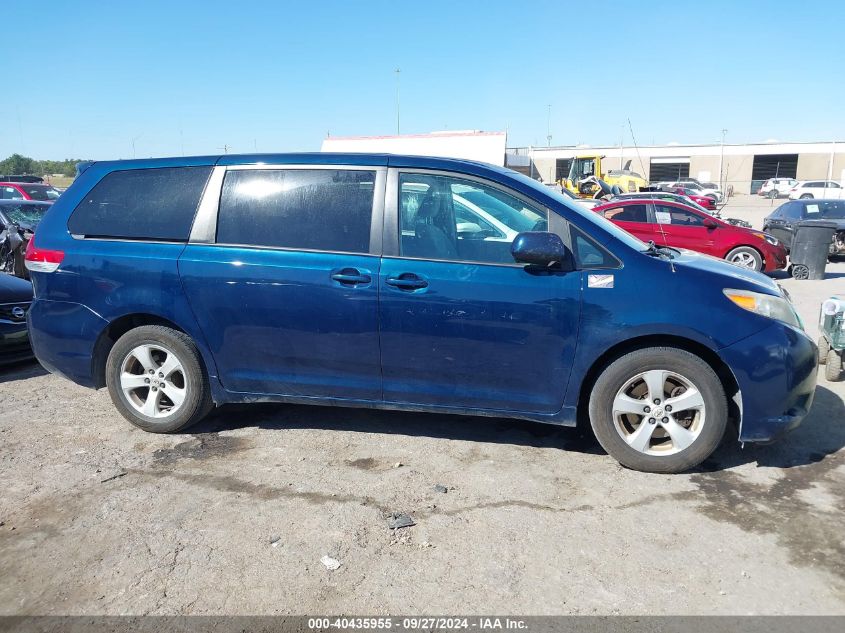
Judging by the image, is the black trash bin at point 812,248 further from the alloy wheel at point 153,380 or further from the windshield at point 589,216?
the alloy wheel at point 153,380

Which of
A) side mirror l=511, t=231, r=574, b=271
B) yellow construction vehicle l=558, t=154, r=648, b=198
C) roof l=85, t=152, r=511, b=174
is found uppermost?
yellow construction vehicle l=558, t=154, r=648, b=198

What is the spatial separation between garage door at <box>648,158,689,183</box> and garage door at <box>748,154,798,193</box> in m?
6.07

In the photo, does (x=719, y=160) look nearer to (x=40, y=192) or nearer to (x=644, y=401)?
(x=40, y=192)

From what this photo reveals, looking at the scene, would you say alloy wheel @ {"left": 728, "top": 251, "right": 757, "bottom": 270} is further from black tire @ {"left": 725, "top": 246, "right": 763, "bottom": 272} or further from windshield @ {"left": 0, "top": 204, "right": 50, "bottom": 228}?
windshield @ {"left": 0, "top": 204, "right": 50, "bottom": 228}

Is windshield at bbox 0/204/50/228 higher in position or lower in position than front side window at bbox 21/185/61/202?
lower

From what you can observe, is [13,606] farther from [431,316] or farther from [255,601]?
[431,316]

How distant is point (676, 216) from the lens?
1365cm

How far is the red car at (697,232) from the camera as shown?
43.4ft

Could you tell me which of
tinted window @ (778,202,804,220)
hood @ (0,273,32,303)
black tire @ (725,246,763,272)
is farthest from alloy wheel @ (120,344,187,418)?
tinted window @ (778,202,804,220)

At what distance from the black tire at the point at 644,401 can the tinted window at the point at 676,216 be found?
10405 mm

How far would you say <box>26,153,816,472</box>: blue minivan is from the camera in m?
3.81

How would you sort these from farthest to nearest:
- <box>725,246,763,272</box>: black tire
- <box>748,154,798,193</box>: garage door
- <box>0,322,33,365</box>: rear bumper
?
<box>748,154,798,193</box>: garage door → <box>725,246,763,272</box>: black tire → <box>0,322,33,365</box>: rear bumper

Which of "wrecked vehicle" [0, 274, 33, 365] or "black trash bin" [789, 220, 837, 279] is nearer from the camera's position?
"wrecked vehicle" [0, 274, 33, 365]

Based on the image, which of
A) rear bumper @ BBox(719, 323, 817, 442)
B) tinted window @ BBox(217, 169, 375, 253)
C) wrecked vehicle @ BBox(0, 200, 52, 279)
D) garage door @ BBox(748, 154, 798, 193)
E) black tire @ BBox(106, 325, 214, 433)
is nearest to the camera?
rear bumper @ BBox(719, 323, 817, 442)
